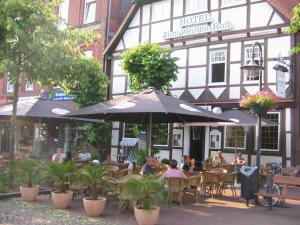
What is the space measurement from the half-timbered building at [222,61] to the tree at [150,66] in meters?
1.55

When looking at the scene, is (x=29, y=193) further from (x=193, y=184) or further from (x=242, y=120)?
(x=242, y=120)

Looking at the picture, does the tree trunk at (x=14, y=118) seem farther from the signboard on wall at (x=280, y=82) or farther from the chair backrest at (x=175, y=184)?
the signboard on wall at (x=280, y=82)

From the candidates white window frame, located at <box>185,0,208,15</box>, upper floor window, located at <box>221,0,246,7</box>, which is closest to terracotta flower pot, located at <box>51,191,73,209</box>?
upper floor window, located at <box>221,0,246,7</box>

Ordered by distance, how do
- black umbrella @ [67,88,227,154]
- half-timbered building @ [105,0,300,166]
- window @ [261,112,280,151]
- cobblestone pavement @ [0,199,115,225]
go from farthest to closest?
window @ [261,112,280,151] < half-timbered building @ [105,0,300,166] < black umbrella @ [67,88,227,154] < cobblestone pavement @ [0,199,115,225]

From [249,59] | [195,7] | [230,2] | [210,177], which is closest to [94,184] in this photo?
[210,177]

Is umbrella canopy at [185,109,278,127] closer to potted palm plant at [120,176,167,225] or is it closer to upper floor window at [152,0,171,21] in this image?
upper floor window at [152,0,171,21]

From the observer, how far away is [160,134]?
66.6 feet

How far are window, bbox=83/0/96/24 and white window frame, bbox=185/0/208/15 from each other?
749 centimetres

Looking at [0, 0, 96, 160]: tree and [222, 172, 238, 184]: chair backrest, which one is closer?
[0, 0, 96, 160]: tree

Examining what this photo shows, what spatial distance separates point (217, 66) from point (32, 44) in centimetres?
1001

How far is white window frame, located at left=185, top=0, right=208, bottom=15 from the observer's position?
68.4ft

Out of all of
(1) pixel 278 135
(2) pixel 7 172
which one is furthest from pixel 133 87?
(2) pixel 7 172

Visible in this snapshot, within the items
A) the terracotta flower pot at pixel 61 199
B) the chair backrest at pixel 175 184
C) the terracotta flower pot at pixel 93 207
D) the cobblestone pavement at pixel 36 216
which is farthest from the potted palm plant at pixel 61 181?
the chair backrest at pixel 175 184

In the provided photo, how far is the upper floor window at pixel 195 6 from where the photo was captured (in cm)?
2084
